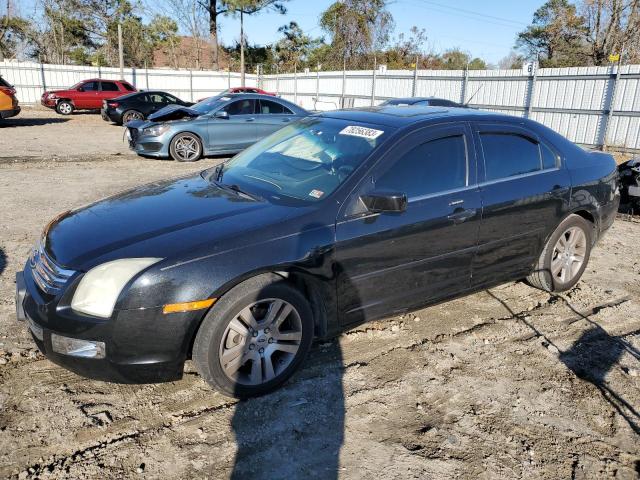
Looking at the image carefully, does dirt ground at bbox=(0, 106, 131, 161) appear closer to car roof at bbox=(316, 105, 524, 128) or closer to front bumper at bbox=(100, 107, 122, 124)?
front bumper at bbox=(100, 107, 122, 124)

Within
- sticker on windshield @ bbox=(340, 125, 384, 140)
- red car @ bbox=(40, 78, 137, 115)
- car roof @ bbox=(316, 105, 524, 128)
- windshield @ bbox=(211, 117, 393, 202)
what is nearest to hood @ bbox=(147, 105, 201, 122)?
windshield @ bbox=(211, 117, 393, 202)

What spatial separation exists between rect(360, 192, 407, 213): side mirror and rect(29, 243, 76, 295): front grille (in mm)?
Answer: 1736

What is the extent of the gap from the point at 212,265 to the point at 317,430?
1.05 meters

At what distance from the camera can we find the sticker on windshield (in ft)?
11.9

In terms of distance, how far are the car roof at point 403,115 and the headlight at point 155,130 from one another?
7730 millimetres

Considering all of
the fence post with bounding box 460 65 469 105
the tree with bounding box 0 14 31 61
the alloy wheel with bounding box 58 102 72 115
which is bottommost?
the alloy wheel with bounding box 58 102 72 115

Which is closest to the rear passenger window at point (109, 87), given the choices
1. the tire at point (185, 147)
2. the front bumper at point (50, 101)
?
the front bumper at point (50, 101)

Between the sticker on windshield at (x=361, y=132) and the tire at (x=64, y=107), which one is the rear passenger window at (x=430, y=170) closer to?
the sticker on windshield at (x=361, y=132)

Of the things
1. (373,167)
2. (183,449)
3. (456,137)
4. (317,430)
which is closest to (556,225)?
(456,137)

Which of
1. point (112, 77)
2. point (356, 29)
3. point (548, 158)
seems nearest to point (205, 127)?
point (548, 158)

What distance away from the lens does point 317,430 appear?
2.78m

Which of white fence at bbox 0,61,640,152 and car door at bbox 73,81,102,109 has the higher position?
white fence at bbox 0,61,640,152

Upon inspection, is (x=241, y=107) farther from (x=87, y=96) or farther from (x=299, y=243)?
(x=87, y=96)

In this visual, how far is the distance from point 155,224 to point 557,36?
40234mm
